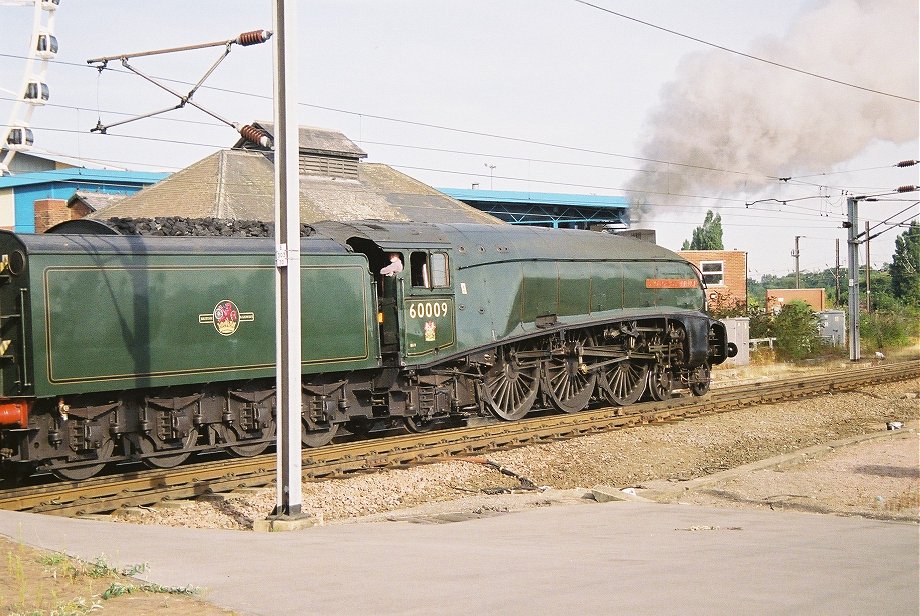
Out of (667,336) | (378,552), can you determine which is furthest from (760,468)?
(378,552)

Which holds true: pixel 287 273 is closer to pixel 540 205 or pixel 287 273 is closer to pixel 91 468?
pixel 91 468

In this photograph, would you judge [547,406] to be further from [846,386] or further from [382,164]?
[382,164]

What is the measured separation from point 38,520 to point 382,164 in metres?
28.7

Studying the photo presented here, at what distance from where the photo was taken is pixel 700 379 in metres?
21.6

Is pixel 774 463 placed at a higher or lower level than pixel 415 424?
lower

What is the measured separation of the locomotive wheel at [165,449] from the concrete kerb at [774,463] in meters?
6.27

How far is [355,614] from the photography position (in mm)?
5277

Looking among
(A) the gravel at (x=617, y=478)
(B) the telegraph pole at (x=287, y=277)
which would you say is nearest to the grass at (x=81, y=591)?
(B) the telegraph pole at (x=287, y=277)

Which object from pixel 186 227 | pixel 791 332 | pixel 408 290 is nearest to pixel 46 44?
pixel 791 332

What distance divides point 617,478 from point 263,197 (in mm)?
17715

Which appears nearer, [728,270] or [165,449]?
[165,449]

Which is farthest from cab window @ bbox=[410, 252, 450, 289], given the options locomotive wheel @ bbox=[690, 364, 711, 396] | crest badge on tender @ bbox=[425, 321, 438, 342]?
locomotive wheel @ bbox=[690, 364, 711, 396]

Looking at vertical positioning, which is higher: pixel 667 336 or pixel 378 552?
pixel 667 336

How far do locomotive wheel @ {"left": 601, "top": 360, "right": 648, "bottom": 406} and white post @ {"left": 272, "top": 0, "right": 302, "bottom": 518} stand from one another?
10773 mm
